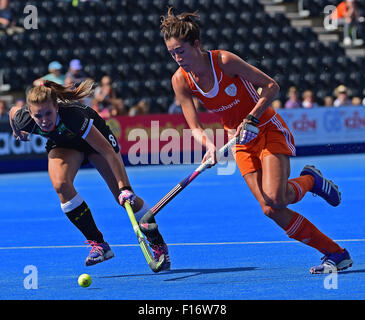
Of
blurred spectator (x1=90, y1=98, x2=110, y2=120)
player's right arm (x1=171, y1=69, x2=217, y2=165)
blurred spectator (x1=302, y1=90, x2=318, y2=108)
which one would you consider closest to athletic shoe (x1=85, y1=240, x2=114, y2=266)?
player's right arm (x1=171, y1=69, x2=217, y2=165)

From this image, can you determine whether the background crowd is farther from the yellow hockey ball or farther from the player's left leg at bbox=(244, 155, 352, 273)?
the yellow hockey ball

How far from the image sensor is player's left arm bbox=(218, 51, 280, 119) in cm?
566

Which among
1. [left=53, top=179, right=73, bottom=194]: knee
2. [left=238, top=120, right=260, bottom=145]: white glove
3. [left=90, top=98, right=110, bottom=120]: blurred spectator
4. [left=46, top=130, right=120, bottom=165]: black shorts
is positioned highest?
[left=238, top=120, right=260, bottom=145]: white glove

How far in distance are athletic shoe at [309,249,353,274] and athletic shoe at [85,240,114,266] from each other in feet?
4.80

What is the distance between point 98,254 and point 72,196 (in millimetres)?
451

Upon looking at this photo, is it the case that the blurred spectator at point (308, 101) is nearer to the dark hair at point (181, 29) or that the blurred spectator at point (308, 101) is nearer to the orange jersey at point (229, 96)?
the orange jersey at point (229, 96)

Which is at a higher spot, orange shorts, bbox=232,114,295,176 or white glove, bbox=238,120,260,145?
white glove, bbox=238,120,260,145

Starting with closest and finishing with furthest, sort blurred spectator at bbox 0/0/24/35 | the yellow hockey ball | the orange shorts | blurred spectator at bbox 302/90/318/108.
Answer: the yellow hockey ball → the orange shorts → blurred spectator at bbox 0/0/24/35 → blurred spectator at bbox 302/90/318/108

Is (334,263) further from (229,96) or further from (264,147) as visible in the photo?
(229,96)

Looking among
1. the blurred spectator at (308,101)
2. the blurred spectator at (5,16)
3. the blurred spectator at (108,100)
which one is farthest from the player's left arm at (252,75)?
the blurred spectator at (5,16)

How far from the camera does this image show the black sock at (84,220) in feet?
20.3

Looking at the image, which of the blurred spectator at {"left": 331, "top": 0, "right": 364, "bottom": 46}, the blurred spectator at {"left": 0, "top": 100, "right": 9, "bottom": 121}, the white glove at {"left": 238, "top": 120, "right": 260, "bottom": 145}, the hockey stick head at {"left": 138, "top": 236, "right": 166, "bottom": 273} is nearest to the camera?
the white glove at {"left": 238, "top": 120, "right": 260, "bottom": 145}

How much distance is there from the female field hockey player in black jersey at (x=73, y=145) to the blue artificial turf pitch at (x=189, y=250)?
31cm

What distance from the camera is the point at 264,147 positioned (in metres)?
5.78
